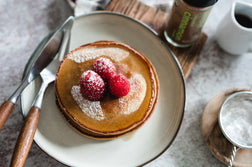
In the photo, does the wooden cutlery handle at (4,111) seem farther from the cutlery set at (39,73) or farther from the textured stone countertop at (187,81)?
the textured stone countertop at (187,81)

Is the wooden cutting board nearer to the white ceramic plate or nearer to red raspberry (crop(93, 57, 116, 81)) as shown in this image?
the white ceramic plate

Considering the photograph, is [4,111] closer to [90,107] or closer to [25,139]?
[25,139]

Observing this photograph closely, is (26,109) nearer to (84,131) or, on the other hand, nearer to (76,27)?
(84,131)

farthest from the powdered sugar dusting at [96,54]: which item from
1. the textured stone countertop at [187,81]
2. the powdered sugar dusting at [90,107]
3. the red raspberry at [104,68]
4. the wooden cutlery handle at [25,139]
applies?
the textured stone countertop at [187,81]

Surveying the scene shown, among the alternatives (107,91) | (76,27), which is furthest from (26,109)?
(76,27)

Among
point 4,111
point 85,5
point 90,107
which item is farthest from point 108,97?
point 85,5

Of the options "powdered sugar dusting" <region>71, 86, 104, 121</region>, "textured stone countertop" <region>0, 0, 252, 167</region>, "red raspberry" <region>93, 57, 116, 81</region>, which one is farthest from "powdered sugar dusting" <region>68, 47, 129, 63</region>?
"textured stone countertop" <region>0, 0, 252, 167</region>
